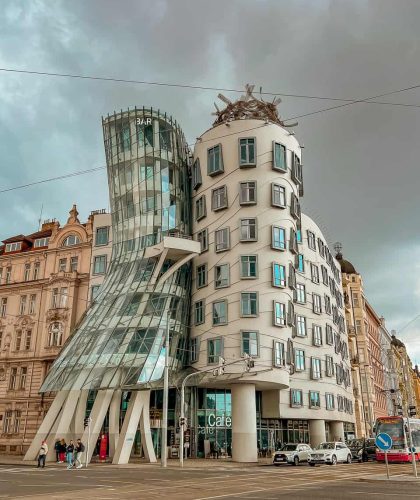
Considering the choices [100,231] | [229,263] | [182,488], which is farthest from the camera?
[100,231]

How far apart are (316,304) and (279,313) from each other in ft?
49.6

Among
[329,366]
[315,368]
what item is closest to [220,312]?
[315,368]

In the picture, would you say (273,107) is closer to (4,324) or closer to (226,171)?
(226,171)

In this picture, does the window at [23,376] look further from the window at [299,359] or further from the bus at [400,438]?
the bus at [400,438]

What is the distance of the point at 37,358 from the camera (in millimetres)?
55969

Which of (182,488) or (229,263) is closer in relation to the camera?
(182,488)

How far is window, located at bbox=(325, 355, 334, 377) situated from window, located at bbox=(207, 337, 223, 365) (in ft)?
59.4

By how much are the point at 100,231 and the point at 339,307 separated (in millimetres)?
34595

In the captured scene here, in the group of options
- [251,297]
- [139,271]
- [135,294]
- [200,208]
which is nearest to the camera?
[251,297]

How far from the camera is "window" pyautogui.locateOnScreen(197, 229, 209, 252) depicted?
4889 cm

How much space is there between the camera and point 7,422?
180 feet

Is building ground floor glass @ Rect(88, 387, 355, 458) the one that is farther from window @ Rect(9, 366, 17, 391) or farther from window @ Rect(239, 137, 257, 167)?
window @ Rect(239, 137, 257, 167)

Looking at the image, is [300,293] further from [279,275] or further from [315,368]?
[279,275]

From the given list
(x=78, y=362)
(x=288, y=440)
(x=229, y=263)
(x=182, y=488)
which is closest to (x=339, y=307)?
(x=288, y=440)
